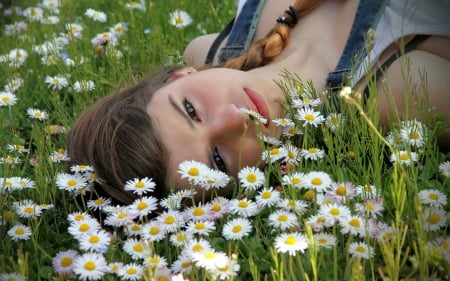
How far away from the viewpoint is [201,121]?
6.57ft

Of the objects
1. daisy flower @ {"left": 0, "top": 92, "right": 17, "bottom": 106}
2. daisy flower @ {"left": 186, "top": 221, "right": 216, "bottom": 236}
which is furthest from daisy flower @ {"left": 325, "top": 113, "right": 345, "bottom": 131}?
daisy flower @ {"left": 0, "top": 92, "right": 17, "bottom": 106}

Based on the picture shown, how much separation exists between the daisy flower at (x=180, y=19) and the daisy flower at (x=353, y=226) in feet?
6.04

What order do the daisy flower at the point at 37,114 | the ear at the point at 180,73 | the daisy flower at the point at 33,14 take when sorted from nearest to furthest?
the ear at the point at 180,73
the daisy flower at the point at 37,114
the daisy flower at the point at 33,14

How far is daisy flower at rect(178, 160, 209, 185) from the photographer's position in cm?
177

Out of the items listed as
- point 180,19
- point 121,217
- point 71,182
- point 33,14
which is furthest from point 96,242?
point 33,14

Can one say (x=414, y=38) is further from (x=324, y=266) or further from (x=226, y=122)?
(x=324, y=266)

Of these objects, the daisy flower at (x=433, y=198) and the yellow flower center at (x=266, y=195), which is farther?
the yellow flower center at (x=266, y=195)

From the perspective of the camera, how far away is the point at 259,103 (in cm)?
211

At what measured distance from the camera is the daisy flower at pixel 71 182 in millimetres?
1898

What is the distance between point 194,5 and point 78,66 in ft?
2.69

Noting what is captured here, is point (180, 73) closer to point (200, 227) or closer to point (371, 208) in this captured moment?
point (200, 227)

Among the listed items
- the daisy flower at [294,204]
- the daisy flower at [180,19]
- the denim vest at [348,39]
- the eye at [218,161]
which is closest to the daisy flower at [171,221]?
the daisy flower at [294,204]

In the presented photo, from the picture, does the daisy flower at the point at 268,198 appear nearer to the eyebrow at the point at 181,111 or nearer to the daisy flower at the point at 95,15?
the eyebrow at the point at 181,111

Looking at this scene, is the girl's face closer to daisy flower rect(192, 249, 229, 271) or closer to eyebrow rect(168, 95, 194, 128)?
eyebrow rect(168, 95, 194, 128)
